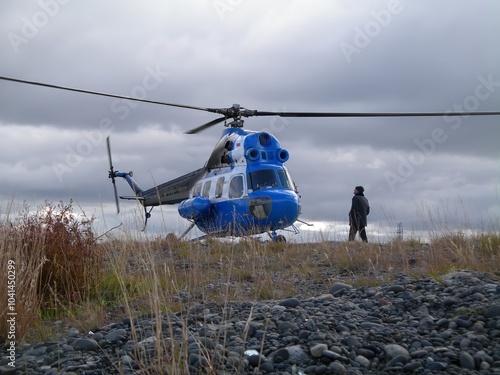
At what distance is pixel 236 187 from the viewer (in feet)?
48.3

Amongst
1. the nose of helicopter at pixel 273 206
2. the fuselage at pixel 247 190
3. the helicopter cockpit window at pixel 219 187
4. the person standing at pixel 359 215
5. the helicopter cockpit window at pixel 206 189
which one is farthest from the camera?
the helicopter cockpit window at pixel 206 189

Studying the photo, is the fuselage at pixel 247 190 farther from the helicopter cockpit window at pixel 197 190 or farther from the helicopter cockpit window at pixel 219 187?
the helicopter cockpit window at pixel 197 190

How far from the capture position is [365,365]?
330cm

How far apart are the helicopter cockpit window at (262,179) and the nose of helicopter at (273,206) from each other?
0.25 metres

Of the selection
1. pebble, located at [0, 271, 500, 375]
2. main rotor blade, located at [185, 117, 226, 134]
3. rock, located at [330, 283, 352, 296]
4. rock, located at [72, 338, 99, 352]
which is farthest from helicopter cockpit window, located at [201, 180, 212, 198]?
rock, located at [72, 338, 99, 352]

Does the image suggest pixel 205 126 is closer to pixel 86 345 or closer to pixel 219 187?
pixel 219 187

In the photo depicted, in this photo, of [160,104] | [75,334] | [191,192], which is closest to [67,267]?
[75,334]

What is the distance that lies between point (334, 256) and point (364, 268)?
3.98 feet

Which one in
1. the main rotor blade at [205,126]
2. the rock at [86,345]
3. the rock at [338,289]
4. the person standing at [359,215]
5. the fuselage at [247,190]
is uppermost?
the main rotor blade at [205,126]

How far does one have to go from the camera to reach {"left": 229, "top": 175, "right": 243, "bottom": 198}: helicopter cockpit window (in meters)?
14.6

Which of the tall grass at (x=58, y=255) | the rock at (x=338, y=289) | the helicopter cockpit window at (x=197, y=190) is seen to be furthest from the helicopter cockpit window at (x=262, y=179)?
the rock at (x=338, y=289)

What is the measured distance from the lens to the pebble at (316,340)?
3.26 meters

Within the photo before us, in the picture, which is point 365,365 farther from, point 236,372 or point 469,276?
point 469,276

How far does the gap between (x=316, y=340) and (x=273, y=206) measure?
1044 cm
